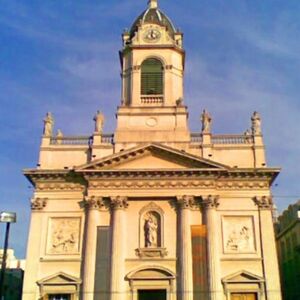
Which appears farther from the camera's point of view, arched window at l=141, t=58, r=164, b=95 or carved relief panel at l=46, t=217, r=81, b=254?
arched window at l=141, t=58, r=164, b=95

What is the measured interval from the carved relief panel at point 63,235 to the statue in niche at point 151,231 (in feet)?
13.4

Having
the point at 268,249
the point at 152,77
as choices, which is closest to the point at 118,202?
the point at 268,249

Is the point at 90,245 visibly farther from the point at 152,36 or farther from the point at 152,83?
the point at 152,36

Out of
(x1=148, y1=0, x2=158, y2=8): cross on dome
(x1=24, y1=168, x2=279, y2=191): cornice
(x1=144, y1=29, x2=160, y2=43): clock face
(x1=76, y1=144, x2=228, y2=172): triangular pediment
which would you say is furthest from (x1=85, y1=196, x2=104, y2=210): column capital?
(x1=148, y1=0, x2=158, y2=8): cross on dome

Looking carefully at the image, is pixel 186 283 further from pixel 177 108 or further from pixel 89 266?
pixel 177 108

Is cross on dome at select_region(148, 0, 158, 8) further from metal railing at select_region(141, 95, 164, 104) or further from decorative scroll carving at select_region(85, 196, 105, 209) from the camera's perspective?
decorative scroll carving at select_region(85, 196, 105, 209)

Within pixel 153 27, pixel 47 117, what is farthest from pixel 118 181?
pixel 153 27

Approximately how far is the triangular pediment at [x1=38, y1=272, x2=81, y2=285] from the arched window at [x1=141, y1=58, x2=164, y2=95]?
44.2ft

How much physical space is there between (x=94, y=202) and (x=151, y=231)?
152 inches

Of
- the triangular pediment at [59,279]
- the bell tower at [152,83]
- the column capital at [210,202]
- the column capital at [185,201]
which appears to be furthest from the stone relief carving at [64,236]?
the column capital at [210,202]

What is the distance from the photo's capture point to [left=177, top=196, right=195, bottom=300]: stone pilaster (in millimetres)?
27375

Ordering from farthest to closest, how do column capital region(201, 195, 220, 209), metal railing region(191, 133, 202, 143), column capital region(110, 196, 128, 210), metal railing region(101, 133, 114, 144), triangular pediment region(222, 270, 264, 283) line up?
metal railing region(101, 133, 114, 144), metal railing region(191, 133, 202, 143), column capital region(110, 196, 128, 210), column capital region(201, 195, 220, 209), triangular pediment region(222, 270, 264, 283)

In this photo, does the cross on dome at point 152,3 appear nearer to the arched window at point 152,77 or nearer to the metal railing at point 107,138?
the arched window at point 152,77

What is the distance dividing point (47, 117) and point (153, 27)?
10347 millimetres
